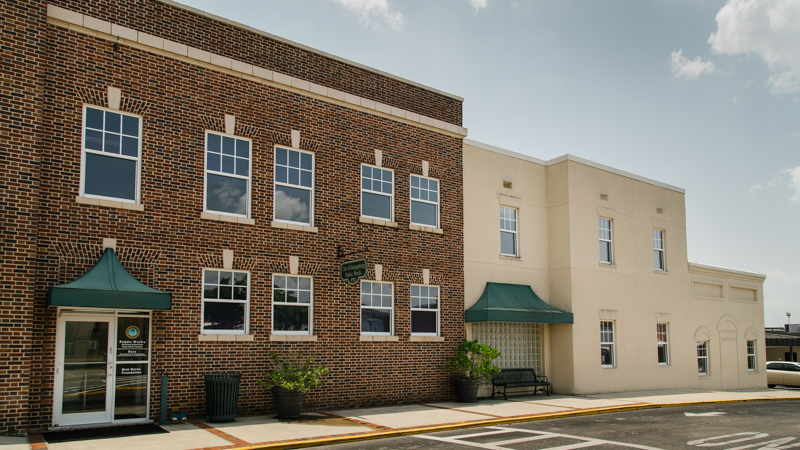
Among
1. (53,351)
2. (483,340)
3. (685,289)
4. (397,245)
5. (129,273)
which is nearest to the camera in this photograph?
(53,351)

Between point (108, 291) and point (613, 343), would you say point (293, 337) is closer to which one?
point (108, 291)

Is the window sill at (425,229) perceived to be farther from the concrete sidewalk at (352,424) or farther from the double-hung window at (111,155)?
the double-hung window at (111,155)

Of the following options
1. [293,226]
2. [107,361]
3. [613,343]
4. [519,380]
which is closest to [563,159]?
[613,343]

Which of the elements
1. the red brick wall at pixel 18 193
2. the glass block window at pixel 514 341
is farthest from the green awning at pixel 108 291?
the glass block window at pixel 514 341

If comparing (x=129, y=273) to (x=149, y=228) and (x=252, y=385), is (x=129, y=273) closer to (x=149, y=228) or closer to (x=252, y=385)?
(x=149, y=228)

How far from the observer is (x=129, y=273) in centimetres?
1277

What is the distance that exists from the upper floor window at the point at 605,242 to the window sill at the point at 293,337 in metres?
12.2

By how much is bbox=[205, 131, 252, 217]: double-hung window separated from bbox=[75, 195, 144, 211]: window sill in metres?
1.60

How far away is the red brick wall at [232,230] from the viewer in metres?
12.4

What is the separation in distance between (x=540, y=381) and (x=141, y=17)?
613 inches

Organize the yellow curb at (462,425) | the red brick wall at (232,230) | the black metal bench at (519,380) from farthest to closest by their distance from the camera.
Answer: the black metal bench at (519,380) < the red brick wall at (232,230) < the yellow curb at (462,425)

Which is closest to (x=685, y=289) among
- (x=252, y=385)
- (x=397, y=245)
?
(x=397, y=245)

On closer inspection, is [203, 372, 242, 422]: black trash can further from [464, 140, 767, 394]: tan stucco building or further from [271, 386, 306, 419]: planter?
[464, 140, 767, 394]: tan stucco building

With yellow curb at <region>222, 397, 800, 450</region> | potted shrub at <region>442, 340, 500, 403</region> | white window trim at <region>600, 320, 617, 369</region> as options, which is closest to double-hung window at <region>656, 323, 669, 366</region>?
white window trim at <region>600, 320, 617, 369</region>
